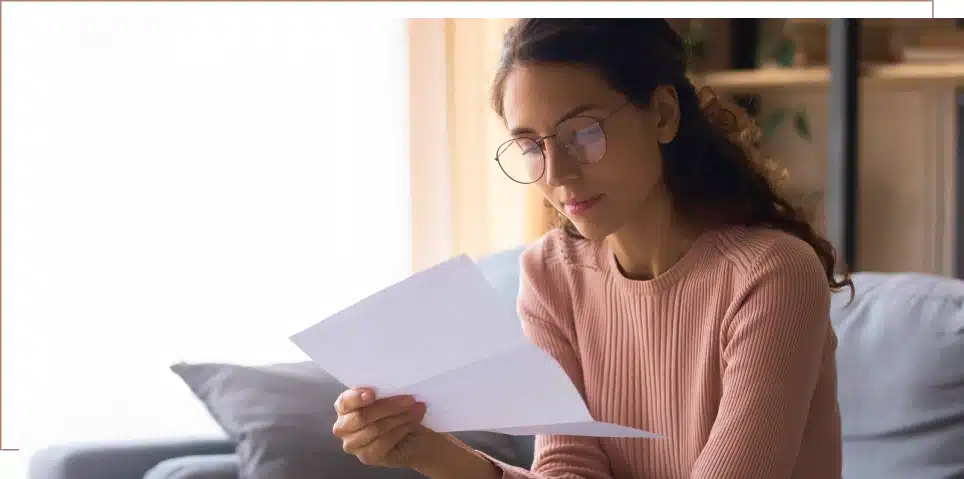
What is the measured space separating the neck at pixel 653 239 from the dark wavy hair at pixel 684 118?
0.05ft

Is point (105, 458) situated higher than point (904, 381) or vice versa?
point (904, 381)

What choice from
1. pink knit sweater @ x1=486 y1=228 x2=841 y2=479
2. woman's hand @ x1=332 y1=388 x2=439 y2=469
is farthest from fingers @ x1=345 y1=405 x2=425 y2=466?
pink knit sweater @ x1=486 y1=228 x2=841 y2=479

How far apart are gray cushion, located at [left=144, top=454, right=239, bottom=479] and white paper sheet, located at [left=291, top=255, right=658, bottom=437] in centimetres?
64

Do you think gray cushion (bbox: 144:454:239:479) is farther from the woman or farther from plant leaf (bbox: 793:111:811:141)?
plant leaf (bbox: 793:111:811:141)

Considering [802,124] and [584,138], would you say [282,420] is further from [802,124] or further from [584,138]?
[802,124]

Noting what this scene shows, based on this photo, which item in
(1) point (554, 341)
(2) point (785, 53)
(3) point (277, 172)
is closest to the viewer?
(1) point (554, 341)

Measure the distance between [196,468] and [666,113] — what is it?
834 mm

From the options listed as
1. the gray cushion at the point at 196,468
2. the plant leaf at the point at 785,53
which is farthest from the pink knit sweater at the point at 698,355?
the plant leaf at the point at 785,53

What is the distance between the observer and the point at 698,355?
3.85 feet

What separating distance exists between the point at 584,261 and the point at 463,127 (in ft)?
4.47

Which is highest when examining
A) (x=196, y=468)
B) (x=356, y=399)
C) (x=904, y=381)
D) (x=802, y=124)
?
(x=802, y=124)

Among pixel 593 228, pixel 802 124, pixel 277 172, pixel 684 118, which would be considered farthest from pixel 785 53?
pixel 593 228

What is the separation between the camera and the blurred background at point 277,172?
6.84 ft

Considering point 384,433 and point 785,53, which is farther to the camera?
point 785,53
